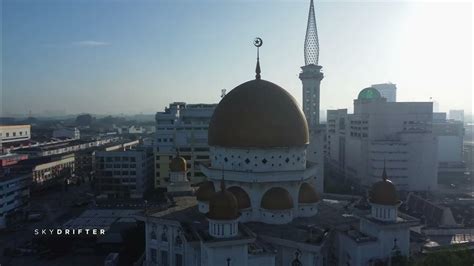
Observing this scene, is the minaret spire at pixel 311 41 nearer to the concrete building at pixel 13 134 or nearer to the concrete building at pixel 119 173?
the concrete building at pixel 119 173

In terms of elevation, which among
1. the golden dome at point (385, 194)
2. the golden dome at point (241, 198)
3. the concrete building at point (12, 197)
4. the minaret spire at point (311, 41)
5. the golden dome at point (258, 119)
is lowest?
the concrete building at point (12, 197)

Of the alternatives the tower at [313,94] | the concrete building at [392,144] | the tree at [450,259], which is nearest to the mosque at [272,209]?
the tree at [450,259]

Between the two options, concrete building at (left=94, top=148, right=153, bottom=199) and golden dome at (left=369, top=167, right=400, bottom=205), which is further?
concrete building at (left=94, top=148, right=153, bottom=199)

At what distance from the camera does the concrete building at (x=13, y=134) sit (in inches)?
3174

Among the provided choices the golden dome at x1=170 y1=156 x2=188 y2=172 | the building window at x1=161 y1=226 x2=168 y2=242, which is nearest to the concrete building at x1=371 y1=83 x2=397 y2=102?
the golden dome at x1=170 y1=156 x2=188 y2=172

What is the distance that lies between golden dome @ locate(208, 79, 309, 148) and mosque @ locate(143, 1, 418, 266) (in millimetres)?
61

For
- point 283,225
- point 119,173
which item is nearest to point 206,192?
point 283,225

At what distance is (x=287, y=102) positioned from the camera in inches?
953

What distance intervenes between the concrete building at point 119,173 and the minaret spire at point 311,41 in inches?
999

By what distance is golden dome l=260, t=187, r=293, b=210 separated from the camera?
21750 mm

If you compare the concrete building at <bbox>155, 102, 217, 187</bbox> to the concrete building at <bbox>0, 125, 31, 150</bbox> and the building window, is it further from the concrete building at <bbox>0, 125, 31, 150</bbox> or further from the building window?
the concrete building at <bbox>0, 125, 31, 150</bbox>

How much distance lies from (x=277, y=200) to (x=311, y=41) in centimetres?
2413

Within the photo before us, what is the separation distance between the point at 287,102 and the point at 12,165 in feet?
141

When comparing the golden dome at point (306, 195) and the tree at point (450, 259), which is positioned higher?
the golden dome at point (306, 195)
